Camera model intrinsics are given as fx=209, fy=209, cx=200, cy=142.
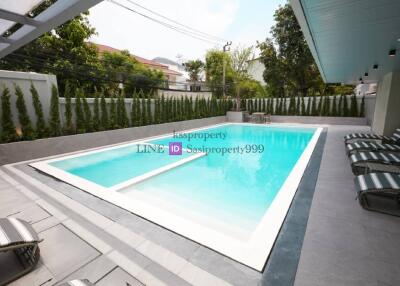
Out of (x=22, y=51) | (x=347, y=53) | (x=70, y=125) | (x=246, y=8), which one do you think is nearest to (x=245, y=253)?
(x=347, y=53)

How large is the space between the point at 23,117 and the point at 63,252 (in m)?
6.06

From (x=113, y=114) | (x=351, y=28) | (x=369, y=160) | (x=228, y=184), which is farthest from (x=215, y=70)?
(x=369, y=160)

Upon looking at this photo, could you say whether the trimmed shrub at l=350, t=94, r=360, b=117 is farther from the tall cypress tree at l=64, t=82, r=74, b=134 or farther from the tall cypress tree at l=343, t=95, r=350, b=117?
the tall cypress tree at l=64, t=82, r=74, b=134

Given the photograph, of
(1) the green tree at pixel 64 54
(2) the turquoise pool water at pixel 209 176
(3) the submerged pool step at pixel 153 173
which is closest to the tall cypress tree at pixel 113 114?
(2) the turquoise pool water at pixel 209 176

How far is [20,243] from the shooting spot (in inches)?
82.5

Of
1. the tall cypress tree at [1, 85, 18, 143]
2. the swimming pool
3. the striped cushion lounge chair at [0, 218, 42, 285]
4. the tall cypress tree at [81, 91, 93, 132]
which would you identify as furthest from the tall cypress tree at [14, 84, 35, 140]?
the striped cushion lounge chair at [0, 218, 42, 285]

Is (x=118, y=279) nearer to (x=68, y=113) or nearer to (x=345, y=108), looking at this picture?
(x=68, y=113)

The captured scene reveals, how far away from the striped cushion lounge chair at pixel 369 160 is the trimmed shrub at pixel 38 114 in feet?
29.8

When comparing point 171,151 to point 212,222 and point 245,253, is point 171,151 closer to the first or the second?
point 212,222

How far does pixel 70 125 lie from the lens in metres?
7.98

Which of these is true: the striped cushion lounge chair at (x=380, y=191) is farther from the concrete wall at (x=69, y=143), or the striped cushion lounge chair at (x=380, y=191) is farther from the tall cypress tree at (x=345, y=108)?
the tall cypress tree at (x=345, y=108)

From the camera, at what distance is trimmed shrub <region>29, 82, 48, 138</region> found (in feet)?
22.6

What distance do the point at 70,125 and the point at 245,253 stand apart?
804 cm

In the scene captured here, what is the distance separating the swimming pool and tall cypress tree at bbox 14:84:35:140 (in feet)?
4.09
